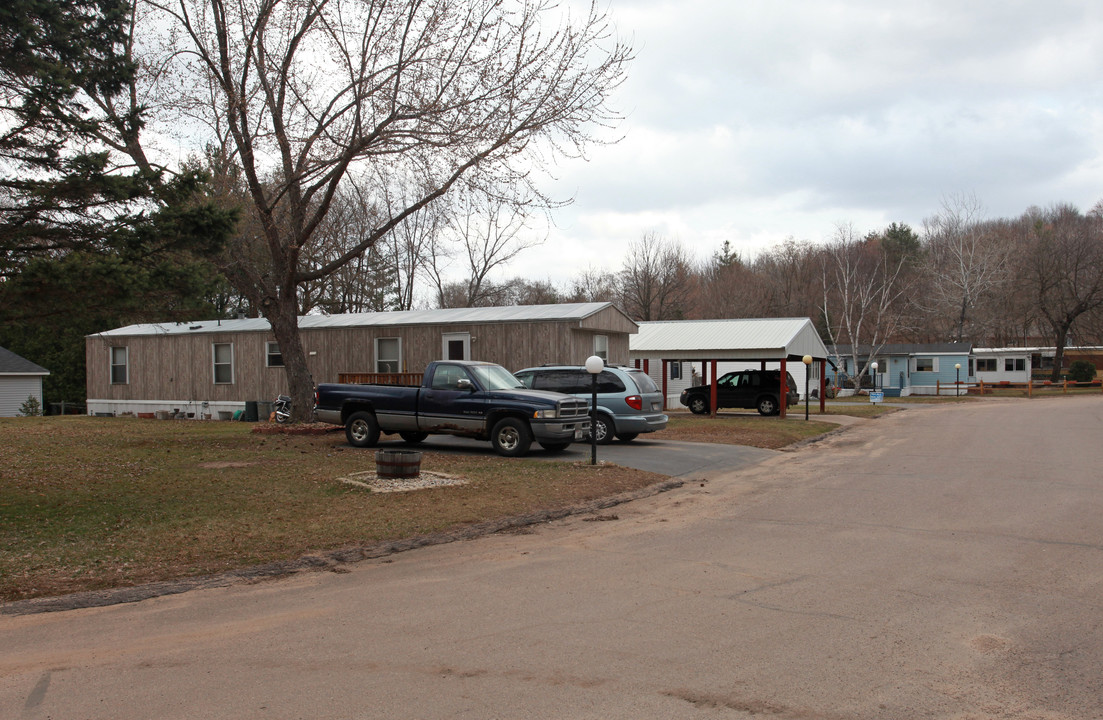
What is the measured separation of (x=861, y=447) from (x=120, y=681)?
17359mm

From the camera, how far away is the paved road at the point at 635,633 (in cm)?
419

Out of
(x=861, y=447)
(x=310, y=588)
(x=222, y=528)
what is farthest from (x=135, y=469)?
(x=861, y=447)

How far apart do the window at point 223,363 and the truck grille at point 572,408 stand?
17295 millimetres

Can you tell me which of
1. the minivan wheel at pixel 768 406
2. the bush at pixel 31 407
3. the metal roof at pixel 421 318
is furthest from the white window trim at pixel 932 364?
the bush at pixel 31 407

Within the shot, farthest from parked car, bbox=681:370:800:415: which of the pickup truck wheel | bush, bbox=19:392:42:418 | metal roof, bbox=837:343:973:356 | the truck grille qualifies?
bush, bbox=19:392:42:418

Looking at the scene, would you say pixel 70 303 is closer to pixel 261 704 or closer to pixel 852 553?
pixel 261 704

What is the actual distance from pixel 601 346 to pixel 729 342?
9.85 meters

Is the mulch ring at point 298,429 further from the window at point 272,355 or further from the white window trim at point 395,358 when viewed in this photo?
the window at point 272,355

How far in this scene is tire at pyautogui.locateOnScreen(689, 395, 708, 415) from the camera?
30062 millimetres

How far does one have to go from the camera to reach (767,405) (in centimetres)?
2942

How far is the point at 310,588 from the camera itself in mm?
6660

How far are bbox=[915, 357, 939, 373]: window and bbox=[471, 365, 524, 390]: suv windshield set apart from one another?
4392 centimetres

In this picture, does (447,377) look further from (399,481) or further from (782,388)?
(782,388)

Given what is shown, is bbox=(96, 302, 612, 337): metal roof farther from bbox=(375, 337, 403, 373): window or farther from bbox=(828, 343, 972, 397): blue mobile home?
bbox=(828, 343, 972, 397): blue mobile home
